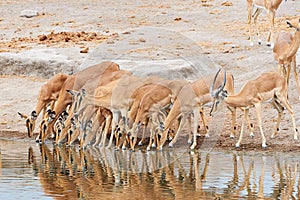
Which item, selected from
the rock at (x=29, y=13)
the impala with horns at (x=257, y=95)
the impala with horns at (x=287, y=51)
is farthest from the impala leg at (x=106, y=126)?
the rock at (x=29, y=13)

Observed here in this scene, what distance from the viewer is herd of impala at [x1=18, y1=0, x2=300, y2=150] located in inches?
442

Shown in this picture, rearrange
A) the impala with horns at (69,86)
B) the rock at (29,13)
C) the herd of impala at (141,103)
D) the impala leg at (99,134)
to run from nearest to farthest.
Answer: the herd of impala at (141,103), the impala leg at (99,134), the impala with horns at (69,86), the rock at (29,13)

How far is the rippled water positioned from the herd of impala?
1.27 ft

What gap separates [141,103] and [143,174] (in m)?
2.43

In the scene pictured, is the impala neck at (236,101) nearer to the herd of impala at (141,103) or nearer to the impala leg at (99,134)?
the herd of impala at (141,103)

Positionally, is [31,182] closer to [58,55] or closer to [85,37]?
[58,55]

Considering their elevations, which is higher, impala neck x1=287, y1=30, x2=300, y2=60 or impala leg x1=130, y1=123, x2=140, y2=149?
impala neck x1=287, y1=30, x2=300, y2=60

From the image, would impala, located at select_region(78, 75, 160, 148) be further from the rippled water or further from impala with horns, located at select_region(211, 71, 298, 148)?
impala with horns, located at select_region(211, 71, 298, 148)

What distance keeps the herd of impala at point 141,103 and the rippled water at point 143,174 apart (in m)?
0.39

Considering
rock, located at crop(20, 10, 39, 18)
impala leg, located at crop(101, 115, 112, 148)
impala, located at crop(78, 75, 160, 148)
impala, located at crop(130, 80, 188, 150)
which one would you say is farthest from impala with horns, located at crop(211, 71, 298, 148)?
rock, located at crop(20, 10, 39, 18)

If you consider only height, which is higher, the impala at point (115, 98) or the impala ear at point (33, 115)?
the impala at point (115, 98)

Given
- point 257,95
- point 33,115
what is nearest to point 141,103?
point 257,95

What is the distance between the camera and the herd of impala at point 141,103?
1123cm

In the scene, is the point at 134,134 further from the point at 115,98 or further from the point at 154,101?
the point at 115,98
